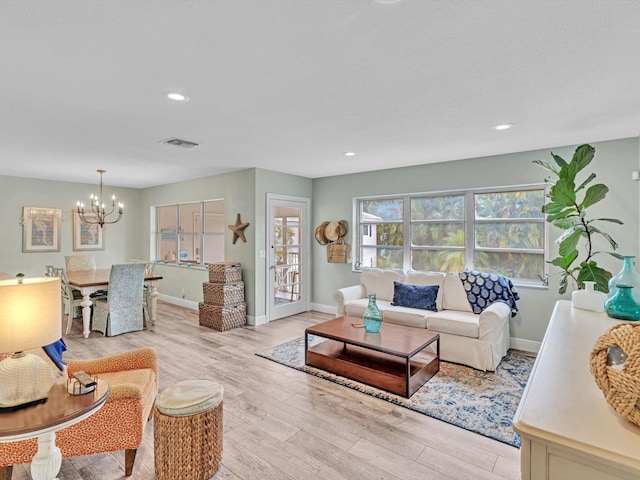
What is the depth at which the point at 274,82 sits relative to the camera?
88.2 inches

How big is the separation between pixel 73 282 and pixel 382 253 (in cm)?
450

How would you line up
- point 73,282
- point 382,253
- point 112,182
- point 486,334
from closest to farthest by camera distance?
point 486,334
point 73,282
point 382,253
point 112,182

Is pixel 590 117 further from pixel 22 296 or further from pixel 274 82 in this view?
pixel 22 296

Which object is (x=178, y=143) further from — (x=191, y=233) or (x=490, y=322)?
(x=490, y=322)

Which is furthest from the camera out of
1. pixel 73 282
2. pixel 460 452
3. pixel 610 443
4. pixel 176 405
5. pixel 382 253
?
pixel 382 253

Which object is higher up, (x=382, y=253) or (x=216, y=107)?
(x=216, y=107)

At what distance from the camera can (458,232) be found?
15.1 feet

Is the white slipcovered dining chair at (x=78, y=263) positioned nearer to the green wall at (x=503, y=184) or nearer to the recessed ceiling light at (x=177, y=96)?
the green wall at (x=503, y=184)

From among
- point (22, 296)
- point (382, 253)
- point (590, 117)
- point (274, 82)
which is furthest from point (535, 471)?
point (382, 253)

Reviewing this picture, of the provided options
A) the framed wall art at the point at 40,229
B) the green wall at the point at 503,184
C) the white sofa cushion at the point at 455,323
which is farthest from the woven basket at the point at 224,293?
the framed wall art at the point at 40,229

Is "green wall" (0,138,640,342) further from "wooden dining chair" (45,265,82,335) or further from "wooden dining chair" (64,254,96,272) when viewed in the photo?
"wooden dining chair" (45,265,82,335)

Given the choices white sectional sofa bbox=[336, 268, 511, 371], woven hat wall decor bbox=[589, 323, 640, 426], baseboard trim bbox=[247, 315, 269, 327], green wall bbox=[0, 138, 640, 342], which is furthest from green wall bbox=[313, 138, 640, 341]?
woven hat wall decor bbox=[589, 323, 640, 426]

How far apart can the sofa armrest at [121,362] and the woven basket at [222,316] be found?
2.49 meters

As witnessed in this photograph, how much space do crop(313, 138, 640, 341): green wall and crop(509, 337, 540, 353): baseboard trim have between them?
0.04 m
